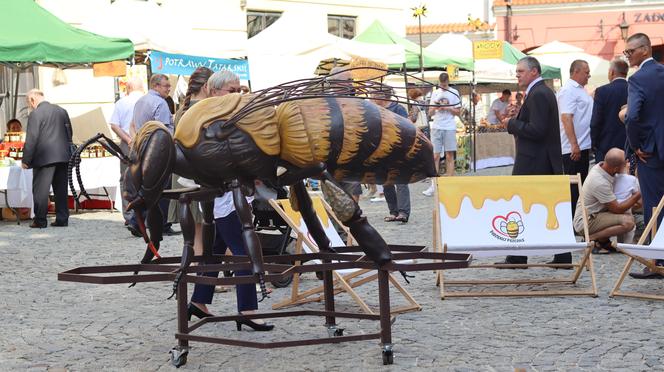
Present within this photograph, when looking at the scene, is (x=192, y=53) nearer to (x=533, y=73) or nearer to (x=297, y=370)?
(x=533, y=73)

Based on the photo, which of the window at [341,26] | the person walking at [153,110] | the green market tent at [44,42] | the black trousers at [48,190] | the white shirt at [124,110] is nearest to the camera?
the person walking at [153,110]

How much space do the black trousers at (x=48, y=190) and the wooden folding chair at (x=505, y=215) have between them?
6.70m

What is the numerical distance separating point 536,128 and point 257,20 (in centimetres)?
1604

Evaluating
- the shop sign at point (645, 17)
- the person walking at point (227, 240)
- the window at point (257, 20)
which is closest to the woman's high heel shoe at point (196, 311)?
the person walking at point (227, 240)

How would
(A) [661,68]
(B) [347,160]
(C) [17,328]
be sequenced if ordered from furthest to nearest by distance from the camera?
(A) [661,68], (C) [17,328], (B) [347,160]

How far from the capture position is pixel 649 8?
128 feet

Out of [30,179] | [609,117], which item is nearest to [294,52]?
[30,179]

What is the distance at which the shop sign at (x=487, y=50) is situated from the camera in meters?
22.0

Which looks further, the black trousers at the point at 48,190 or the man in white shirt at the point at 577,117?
the black trousers at the point at 48,190

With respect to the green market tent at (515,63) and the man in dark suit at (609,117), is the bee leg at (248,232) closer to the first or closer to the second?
the man in dark suit at (609,117)

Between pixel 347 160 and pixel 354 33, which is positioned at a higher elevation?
pixel 354 33

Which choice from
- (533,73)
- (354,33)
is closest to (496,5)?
A: (354,33)

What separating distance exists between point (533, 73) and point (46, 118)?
7.01 m

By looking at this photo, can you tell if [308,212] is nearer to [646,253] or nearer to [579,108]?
[646,253]
